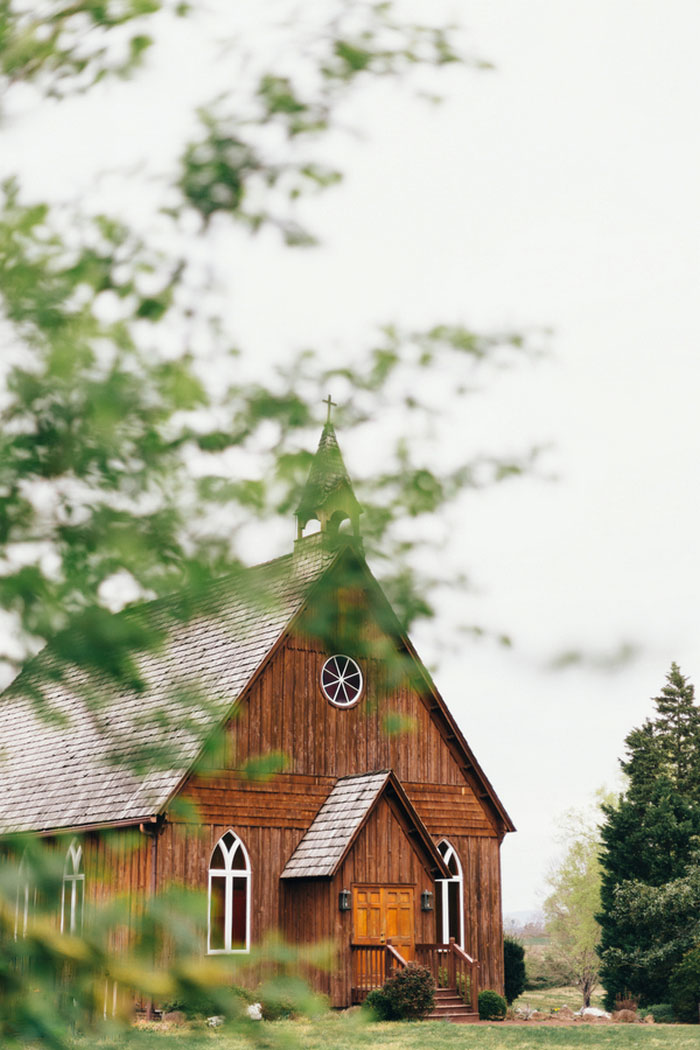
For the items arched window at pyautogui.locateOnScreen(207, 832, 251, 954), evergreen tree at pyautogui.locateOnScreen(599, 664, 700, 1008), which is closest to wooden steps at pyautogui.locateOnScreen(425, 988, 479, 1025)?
arched window at pyautogui.locateOnScreen(207, 832, 251, 954)

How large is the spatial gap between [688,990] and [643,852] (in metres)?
9.20

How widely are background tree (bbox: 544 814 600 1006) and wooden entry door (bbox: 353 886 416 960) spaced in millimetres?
32174

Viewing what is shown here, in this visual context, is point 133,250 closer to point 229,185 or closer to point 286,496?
point 229,185

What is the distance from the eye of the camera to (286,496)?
3.88 m

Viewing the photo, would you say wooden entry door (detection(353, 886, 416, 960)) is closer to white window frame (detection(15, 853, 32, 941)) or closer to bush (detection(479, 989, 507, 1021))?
bush (detection(479, 989, 507, 1021))

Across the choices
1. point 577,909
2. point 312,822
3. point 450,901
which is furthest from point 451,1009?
point 577,909

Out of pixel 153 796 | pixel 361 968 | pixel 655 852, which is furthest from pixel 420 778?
pixel 655 852

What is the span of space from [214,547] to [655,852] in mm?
→ 39471

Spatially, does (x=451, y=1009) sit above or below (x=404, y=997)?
below

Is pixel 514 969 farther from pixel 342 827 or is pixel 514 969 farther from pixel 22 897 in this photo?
pixel 22 897

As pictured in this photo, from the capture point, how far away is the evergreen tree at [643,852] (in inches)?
1516

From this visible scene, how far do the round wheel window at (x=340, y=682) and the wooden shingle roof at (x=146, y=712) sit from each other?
1849 mm

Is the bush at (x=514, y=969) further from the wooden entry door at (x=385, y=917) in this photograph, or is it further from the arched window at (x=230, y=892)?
the arched window at (x=230, y=892)

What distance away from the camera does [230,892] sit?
24.3 m
